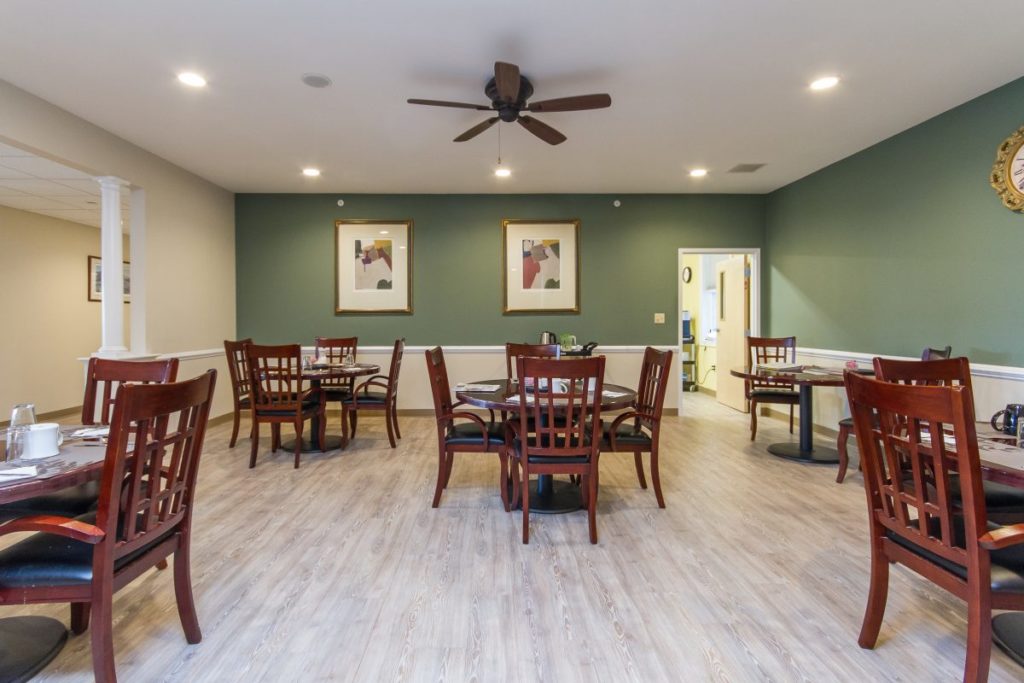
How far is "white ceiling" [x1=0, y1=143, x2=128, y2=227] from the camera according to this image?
3.95m

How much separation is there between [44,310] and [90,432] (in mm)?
5676

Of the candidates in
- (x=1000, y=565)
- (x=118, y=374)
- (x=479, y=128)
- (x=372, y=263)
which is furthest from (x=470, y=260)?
(x=1000, y=565)

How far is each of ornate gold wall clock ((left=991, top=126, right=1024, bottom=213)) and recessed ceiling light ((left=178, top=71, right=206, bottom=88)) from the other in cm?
521

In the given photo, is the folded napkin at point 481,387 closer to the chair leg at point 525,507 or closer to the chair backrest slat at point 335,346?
the chair leg at point 525,507

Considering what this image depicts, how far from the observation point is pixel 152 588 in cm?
212

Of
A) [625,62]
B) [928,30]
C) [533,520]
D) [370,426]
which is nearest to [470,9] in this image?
[625,62]

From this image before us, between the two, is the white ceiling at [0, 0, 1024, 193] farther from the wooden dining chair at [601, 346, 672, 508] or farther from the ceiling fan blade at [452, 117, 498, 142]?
the wooden dining chair at [601, 346, 672, 508]

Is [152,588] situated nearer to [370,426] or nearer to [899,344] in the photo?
[370,426]

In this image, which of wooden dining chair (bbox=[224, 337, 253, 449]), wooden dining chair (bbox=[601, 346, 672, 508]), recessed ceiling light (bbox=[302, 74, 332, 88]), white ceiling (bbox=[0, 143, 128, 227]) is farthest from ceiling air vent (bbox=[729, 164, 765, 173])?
white ceiling (bbox=[0, 143, 128, 227])

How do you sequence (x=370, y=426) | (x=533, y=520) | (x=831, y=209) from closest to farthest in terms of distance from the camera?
(x=533, y=520)
(x=831, y=209)
(x=370, y=426)

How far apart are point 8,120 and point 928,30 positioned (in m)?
5.52

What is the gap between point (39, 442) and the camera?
1.58 m

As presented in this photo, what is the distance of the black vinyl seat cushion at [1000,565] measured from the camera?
4.29 feet

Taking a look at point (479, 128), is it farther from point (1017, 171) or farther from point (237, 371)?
point (1017, 171)
